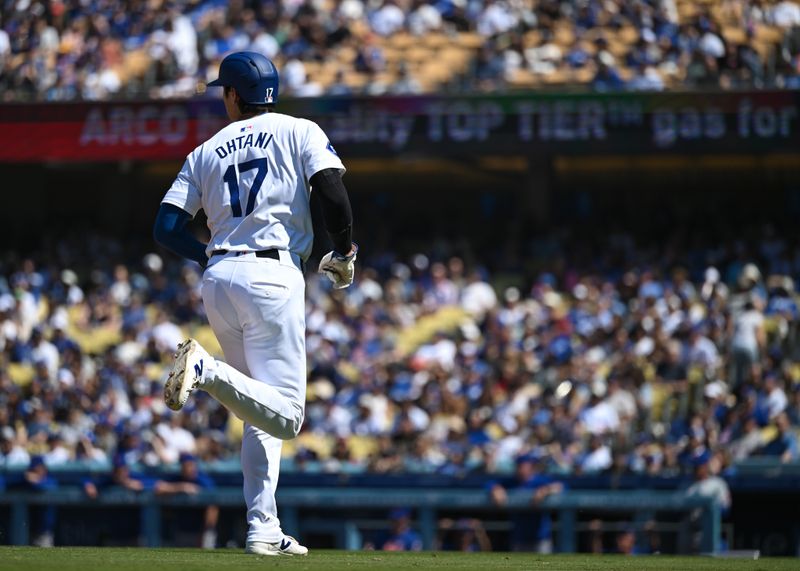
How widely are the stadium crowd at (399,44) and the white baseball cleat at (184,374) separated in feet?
A: 45.8

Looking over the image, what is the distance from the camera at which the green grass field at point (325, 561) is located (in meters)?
5.50

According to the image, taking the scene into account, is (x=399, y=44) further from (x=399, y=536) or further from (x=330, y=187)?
(x=330, y=187)

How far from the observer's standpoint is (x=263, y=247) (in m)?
6.03

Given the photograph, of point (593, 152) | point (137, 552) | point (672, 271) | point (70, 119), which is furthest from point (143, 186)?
point (137, 552)

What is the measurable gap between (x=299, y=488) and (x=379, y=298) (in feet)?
15.7

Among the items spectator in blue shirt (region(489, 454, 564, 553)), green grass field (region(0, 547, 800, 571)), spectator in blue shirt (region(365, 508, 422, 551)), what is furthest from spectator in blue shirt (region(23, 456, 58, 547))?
green grass field (region(0, 547, 800, 571))

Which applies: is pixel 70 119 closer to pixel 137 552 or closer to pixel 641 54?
pixel 641 54

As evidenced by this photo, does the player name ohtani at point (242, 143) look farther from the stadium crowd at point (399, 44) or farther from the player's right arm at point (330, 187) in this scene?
the stadium crowd at point (399, 44)

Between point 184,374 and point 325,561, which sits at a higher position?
point 184,374

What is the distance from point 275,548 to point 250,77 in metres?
1.98

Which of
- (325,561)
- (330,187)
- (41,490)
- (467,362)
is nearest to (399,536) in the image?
(467,362)

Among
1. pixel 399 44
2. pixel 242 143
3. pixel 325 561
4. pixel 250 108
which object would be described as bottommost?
pixel 325 561

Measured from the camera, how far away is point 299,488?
1420cm

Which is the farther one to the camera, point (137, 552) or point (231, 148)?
point (137, 552)
